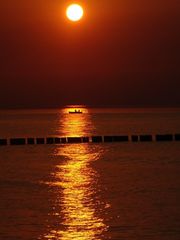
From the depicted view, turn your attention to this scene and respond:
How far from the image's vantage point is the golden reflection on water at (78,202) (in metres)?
19.5

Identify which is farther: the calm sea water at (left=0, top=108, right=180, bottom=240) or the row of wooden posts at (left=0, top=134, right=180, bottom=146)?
the row of wooden posts at (left=0, top=134, right=180, bottom=146)

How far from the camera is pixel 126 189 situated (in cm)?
2753

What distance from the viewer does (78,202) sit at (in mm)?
24672

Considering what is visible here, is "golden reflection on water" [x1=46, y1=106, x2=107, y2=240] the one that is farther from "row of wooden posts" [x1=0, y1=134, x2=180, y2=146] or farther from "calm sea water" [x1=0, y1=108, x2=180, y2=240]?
"row of wooden posts" [x1=0, y1=134, x2=180, y2=146]

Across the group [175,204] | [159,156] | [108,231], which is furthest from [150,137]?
[108,231]

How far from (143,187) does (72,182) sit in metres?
4.12

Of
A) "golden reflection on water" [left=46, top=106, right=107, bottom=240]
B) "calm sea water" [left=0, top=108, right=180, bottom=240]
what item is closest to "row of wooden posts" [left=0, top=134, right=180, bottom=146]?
"calm sea water" [left=0, top=108, right=180, bottom=240]

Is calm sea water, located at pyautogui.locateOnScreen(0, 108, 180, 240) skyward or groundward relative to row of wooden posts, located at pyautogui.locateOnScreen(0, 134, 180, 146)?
groundward

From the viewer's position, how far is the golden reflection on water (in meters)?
19.5

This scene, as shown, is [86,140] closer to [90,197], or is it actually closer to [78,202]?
[90,197]

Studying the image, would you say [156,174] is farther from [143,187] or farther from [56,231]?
[56,231]

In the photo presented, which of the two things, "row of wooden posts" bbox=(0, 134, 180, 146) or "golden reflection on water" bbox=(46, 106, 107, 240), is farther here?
"row of wooden posts" bbox=(0, 134, 180, 146)

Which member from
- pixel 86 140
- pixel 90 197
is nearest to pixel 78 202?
pixel 90 197

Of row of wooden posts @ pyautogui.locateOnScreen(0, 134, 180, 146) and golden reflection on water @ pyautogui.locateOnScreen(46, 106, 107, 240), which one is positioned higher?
Answer: row of wooden posts @ pyautogui.locateOnScreen(0, 134, 180, 146)
